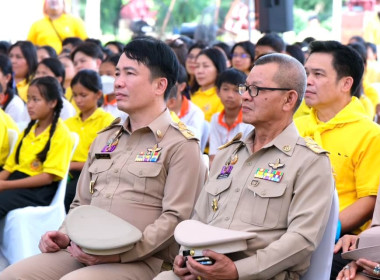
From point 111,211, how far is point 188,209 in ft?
0.96

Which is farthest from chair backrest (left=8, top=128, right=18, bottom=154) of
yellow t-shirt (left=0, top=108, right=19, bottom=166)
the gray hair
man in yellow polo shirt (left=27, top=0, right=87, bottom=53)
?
man in yellow polo shirt (left=27, top=0, right=87, bottom=53)

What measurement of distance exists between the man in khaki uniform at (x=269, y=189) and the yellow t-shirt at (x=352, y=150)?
58cm

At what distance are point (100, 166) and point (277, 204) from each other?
33.8 inches

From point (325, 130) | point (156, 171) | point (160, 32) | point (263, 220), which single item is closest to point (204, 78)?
point (325, 130)

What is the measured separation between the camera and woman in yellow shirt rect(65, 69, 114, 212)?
530 cm

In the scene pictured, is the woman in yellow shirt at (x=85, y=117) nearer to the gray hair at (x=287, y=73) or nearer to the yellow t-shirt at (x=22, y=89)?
the yellow t-shirt at (x=22, y=89)

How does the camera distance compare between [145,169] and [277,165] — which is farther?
[145,169]

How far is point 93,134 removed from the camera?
5.32m

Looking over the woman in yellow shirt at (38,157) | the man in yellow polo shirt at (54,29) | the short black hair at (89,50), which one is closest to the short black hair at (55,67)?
the short black hair at (89,50)

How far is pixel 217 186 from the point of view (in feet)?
9.52

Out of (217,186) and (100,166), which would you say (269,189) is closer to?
(217,186)

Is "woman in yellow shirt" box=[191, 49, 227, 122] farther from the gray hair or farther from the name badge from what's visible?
the gray hair

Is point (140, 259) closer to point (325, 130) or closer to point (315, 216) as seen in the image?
point (315, 216)

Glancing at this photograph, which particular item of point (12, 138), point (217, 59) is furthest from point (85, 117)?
point (217, 59)
